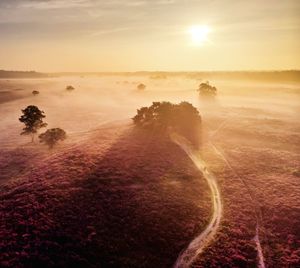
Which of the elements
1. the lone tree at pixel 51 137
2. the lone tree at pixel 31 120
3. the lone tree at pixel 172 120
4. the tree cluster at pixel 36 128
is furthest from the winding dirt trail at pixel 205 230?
the lone tree at pixel 31 120

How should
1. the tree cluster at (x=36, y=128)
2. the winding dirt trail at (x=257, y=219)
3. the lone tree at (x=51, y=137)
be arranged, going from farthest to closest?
1. the tree cluster at (x=36, y=128)
2. the lone tree at (x=51, y=137)
3. the winding dirt trail at (x=257, y=219)

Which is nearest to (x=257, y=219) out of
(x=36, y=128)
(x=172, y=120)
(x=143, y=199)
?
(x=143, y=199)

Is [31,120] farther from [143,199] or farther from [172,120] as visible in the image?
[143,199]

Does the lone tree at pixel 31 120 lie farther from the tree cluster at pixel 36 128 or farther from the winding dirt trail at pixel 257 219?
the winding dirt trail at pixel 257 219

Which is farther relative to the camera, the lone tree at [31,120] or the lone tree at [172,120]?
the lone tree at [172,120]

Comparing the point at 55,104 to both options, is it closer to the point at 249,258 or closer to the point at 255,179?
the point at 255,179

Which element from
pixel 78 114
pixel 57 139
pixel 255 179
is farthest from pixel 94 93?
pixel 255 179

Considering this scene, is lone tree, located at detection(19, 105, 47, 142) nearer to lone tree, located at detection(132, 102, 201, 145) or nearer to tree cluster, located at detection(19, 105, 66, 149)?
tree cluster, located at detection(19, 105, 66, 149)

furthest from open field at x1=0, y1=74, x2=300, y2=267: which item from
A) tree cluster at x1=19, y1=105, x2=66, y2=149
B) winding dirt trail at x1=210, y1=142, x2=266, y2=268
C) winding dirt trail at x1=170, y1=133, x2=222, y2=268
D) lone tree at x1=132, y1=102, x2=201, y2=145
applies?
lone tree at x1=132, y1=102, x2=201, y2=145
